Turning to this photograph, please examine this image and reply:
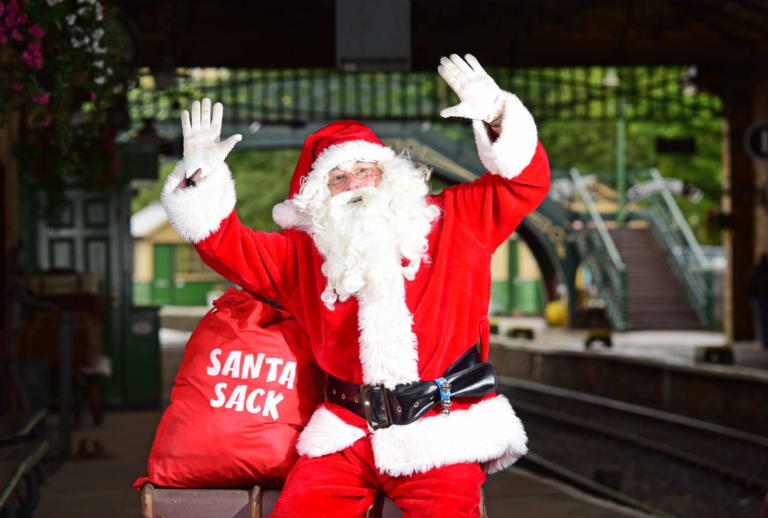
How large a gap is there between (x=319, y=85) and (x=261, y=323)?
25.1 m

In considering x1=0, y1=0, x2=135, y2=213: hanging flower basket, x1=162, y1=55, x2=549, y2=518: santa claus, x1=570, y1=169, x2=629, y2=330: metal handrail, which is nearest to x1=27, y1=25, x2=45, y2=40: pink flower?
x1=0, y1=0, x2=135, y2=213: hanging flower basket

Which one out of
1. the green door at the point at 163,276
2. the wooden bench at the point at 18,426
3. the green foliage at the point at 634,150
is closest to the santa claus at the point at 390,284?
the wooden bench at the point at 18,426

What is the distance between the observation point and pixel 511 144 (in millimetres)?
3682

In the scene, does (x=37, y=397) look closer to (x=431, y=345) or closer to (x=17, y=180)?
(x=17, y=180)

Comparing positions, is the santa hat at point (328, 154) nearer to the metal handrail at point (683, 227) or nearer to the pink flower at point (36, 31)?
the pink flower at point (36, 31)

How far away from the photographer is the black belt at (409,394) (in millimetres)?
3639

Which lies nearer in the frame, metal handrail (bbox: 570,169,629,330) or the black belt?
the black belt

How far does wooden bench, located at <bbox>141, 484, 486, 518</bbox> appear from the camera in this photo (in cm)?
373

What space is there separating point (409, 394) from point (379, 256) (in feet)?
1.46

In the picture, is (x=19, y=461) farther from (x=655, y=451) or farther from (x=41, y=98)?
(x=655, y=451)

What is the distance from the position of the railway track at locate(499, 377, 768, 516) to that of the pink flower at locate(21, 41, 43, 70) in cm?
530

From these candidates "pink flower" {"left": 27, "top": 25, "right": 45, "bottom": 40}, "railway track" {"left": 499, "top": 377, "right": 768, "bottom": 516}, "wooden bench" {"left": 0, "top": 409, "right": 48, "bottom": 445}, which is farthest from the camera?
"railway track" {"left": 499, "top": 377, "right": 768, "bottom": 516}

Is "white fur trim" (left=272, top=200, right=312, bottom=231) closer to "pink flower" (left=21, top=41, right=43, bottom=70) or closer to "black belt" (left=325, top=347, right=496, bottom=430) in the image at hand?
"black belt" (left=325, top=347, right=496, bottom=430)

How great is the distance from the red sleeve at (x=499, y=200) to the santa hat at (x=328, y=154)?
34cm
